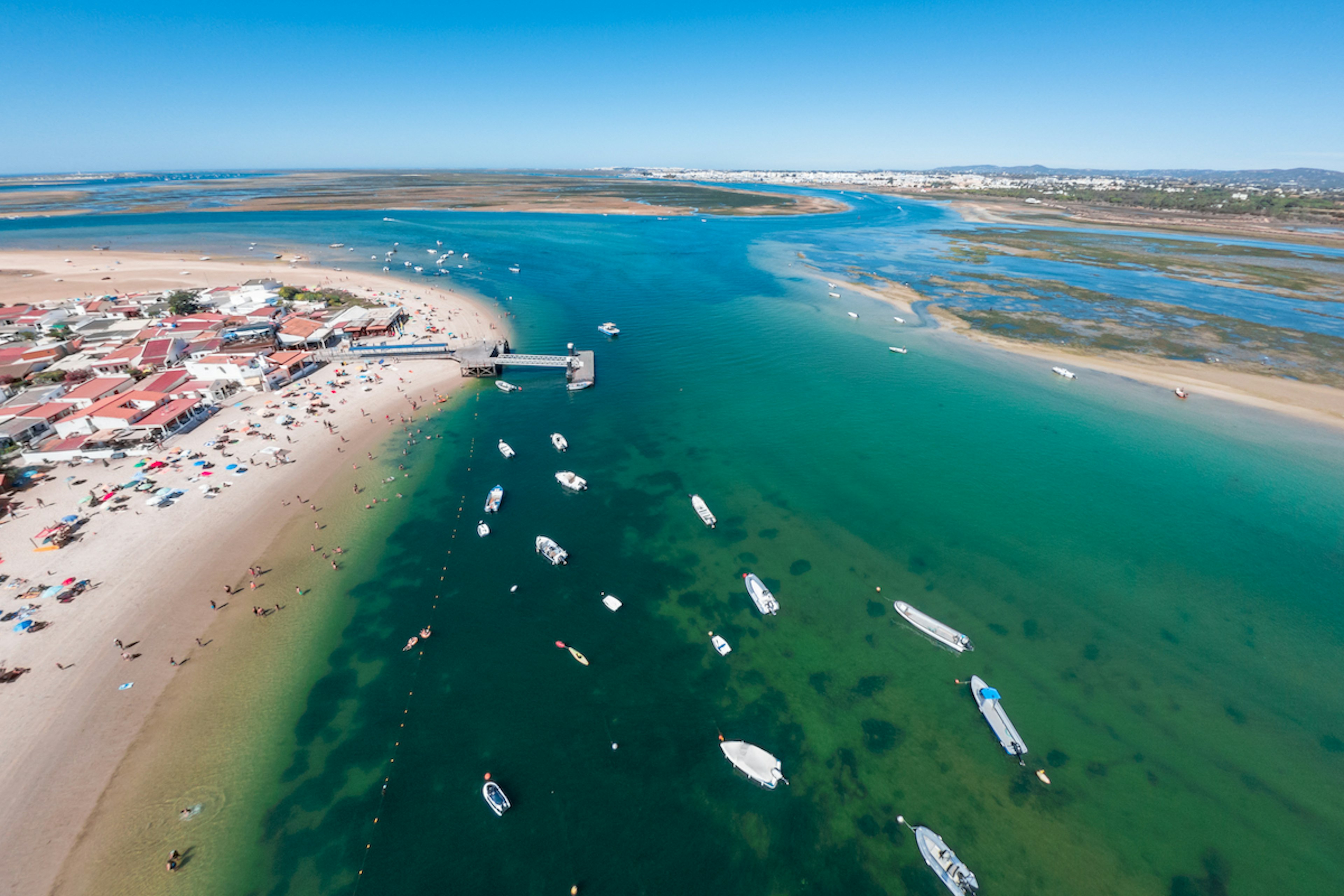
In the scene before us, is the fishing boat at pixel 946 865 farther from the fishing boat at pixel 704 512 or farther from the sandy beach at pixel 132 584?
the sandy beach at pixel 132 584

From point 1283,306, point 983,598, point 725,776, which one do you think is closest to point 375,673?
point 725,776

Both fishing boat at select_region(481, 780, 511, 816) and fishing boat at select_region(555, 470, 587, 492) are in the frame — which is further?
fishing boat at select_region(555, 470, 587, 492)

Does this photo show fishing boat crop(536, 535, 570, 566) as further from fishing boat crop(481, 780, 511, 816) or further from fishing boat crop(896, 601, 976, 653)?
fishing boat crop(896, 601, 976, 653)

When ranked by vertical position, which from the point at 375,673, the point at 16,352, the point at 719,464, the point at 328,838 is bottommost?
the point at 328,838

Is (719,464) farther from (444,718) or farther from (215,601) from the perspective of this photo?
(215,601)

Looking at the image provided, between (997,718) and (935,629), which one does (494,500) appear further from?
(997,718)

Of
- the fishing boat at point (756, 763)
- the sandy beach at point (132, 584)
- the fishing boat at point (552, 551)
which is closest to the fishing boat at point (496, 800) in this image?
the fishing boat at point (756, 763)

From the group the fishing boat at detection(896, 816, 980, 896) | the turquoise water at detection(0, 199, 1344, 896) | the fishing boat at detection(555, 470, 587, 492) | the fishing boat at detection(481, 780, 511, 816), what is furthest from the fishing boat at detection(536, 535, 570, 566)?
the fishing boat at detection(896, 816, 980, 896)
